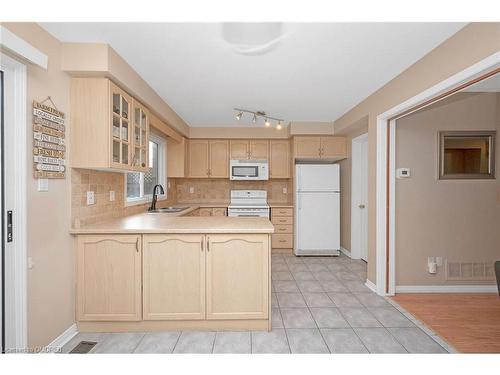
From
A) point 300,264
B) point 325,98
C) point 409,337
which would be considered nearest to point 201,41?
point 325,98

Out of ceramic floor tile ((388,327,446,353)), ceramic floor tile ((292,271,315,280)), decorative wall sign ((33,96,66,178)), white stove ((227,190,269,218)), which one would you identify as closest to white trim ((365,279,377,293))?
ceramic floor tile ((292,271,315,280))

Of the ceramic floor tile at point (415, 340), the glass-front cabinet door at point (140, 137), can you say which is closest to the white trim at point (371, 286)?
the ceramic floor tile at point (415, 340)

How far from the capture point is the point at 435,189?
308cm

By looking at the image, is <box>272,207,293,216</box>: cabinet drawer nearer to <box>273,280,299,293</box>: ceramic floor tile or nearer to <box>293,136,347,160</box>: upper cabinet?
<box>293,136,347,160</box>: upper cabinet

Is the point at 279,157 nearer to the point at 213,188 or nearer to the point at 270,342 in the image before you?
the point at 213,188

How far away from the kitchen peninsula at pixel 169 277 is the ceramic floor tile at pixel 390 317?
1.08m

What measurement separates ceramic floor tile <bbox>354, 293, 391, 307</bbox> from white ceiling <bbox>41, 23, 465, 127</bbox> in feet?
7.54

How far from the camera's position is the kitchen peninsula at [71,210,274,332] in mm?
2180

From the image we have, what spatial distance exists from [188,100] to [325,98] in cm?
173

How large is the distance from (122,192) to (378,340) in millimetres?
2881

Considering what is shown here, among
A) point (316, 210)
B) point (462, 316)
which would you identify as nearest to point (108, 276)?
point (462, 316)

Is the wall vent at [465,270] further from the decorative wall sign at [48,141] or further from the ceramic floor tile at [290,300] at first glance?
the decorative wall sign at [48,141]
